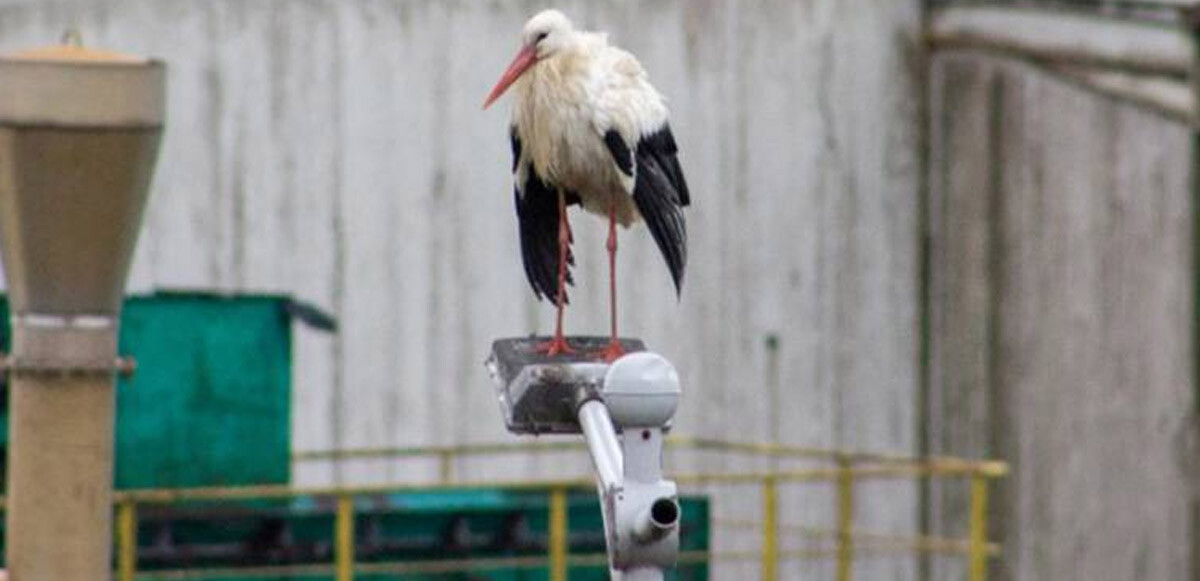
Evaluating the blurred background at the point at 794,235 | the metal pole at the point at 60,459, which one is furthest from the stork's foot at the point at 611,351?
the blurred background at the point at 794,235

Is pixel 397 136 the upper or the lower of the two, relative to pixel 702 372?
upper

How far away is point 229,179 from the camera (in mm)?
16094

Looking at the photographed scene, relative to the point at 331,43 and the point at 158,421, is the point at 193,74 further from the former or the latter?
the point at 158,421

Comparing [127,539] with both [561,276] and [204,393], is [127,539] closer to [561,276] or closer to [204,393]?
[204,393]

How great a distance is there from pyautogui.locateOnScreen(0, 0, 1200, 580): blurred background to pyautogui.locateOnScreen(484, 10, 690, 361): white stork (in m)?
8.64

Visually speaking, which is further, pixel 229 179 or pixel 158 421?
pixel 229 179

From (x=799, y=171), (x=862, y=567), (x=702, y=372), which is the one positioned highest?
(x=799, y=171)

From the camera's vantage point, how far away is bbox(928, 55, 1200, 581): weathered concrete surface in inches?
660

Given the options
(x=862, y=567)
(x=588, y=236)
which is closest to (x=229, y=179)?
(x=588, y=236)

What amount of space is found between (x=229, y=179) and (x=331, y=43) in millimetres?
913

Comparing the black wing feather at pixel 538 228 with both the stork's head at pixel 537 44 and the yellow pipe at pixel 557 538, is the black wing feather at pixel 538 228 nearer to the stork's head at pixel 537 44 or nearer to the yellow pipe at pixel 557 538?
the stork's head at pixel 537 44

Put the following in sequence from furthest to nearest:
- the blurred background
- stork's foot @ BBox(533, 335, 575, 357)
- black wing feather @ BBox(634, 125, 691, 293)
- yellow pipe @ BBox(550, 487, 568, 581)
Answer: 1. the blurred background
2. yellow pipe @ BBox(550, 487, 568, 581)
3. black wing feather @ BBox(634, 125, 691, 293)
4. stork's foot @ BBox(533, 335, 575, 357)

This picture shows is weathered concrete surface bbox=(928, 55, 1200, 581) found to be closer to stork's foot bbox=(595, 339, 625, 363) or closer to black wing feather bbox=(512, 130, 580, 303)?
black wing feather bbox=(512, 130, 580, 303)

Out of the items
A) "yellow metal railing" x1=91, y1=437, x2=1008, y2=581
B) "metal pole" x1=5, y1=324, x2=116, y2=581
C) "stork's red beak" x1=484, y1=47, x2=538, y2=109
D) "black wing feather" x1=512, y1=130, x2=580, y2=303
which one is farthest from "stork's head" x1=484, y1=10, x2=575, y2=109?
"yellow metal railing" x1=91, y1=437, x2=1008, y2=581
